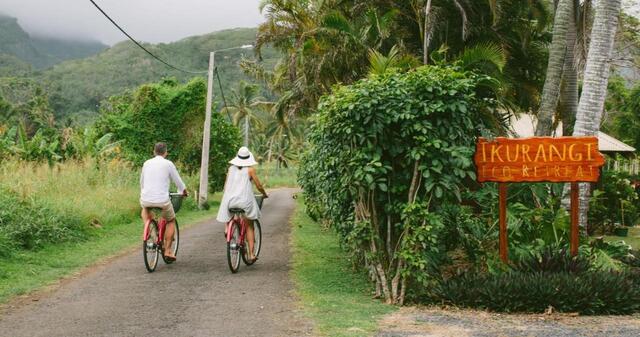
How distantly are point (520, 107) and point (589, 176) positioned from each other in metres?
12.1

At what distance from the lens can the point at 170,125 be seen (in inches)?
1212

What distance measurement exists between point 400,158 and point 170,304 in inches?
125

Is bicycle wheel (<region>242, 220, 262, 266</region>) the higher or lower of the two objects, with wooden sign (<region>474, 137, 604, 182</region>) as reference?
lower

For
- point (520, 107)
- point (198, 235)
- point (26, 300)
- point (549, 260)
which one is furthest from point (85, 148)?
point (549, 260)

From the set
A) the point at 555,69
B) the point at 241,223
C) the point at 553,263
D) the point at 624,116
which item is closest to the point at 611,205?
the point at 555,69

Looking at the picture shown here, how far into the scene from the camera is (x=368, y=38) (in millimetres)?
19094

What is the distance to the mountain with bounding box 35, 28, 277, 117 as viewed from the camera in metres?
93.2

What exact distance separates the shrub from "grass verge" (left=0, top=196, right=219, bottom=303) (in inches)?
212

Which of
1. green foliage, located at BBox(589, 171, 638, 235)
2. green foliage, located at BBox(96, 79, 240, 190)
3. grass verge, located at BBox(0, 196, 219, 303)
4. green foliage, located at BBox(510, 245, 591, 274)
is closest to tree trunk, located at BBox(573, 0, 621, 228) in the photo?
green foliage, located at BBox(510, 245, 591, 274)

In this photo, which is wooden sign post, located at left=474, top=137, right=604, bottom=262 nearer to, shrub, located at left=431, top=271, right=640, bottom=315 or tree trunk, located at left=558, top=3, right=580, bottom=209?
shrub, located at left=431, top=271, right=640, bottom=315

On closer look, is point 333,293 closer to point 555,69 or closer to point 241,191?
point 241,191

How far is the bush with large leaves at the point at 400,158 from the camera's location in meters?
8.25

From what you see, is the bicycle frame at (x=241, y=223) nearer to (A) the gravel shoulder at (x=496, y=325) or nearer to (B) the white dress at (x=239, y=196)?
(B) the white dress at (x=239, y=196)

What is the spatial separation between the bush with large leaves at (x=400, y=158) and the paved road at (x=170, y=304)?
4.50 ft
